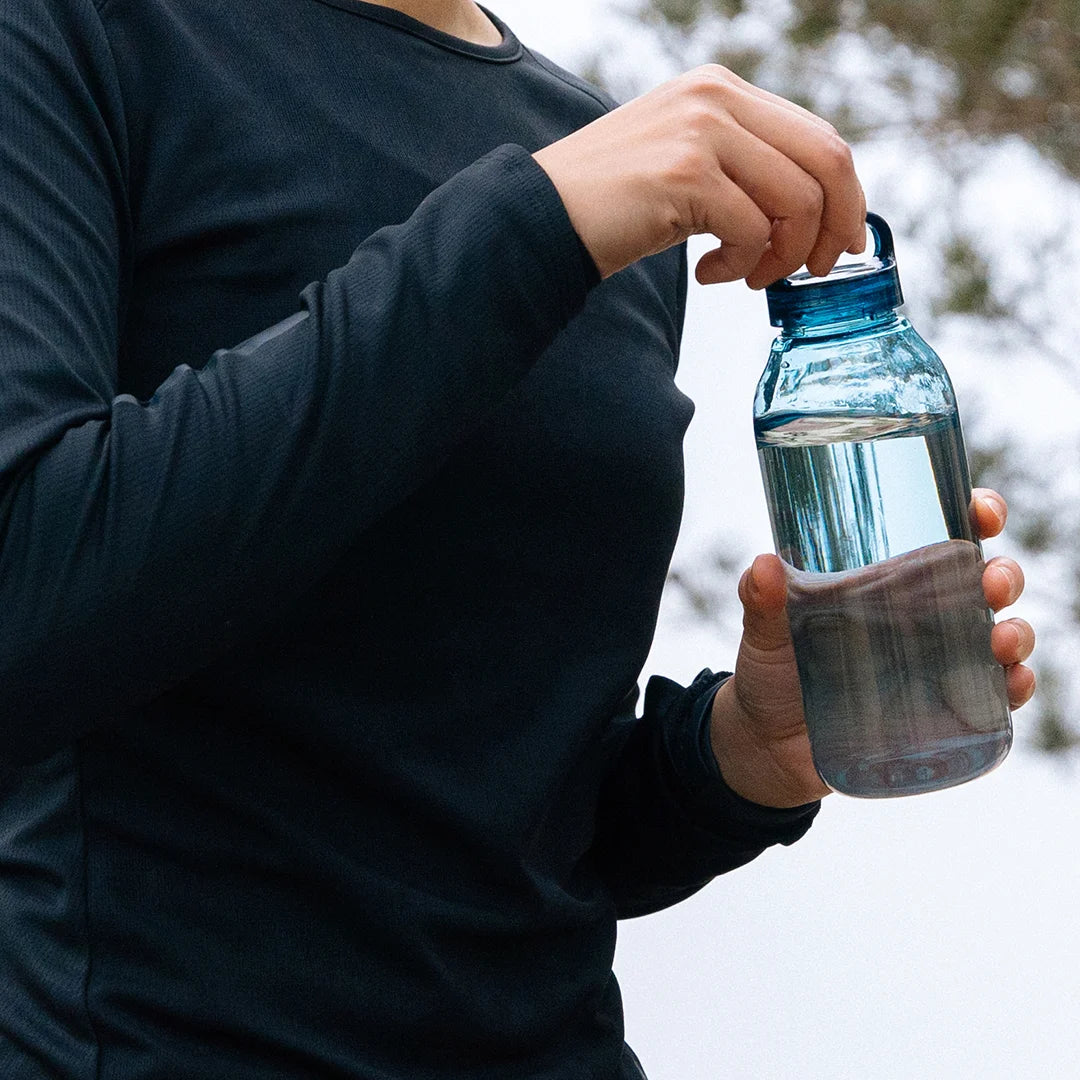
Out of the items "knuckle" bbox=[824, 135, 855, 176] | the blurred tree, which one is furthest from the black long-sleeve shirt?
the blurred tree

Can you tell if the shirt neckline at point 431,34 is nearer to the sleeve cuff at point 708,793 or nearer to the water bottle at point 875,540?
the water bottle at point 875,540

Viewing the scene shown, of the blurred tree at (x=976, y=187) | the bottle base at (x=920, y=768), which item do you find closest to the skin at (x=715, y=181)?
the bottle base at (x=920, y=768)

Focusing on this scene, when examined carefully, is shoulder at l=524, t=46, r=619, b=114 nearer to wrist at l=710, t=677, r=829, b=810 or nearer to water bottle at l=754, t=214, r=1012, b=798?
water bottle at l=754, t=214, r=1012, b=798

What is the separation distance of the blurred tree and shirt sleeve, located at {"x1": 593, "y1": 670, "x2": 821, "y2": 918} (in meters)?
0.63

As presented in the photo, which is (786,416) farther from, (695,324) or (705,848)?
(695,324)

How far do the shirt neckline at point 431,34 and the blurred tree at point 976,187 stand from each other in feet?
1.69

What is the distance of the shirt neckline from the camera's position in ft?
2.34

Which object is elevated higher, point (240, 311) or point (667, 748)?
point (240, 311)

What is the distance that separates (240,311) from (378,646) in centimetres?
16

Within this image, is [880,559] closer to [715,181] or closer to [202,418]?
[715,181]

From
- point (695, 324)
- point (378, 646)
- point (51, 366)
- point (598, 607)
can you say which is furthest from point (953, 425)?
point (695, 324)

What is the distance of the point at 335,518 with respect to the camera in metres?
0.52

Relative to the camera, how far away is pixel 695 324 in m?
1.84

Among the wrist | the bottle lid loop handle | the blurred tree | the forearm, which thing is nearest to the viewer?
the forearm
